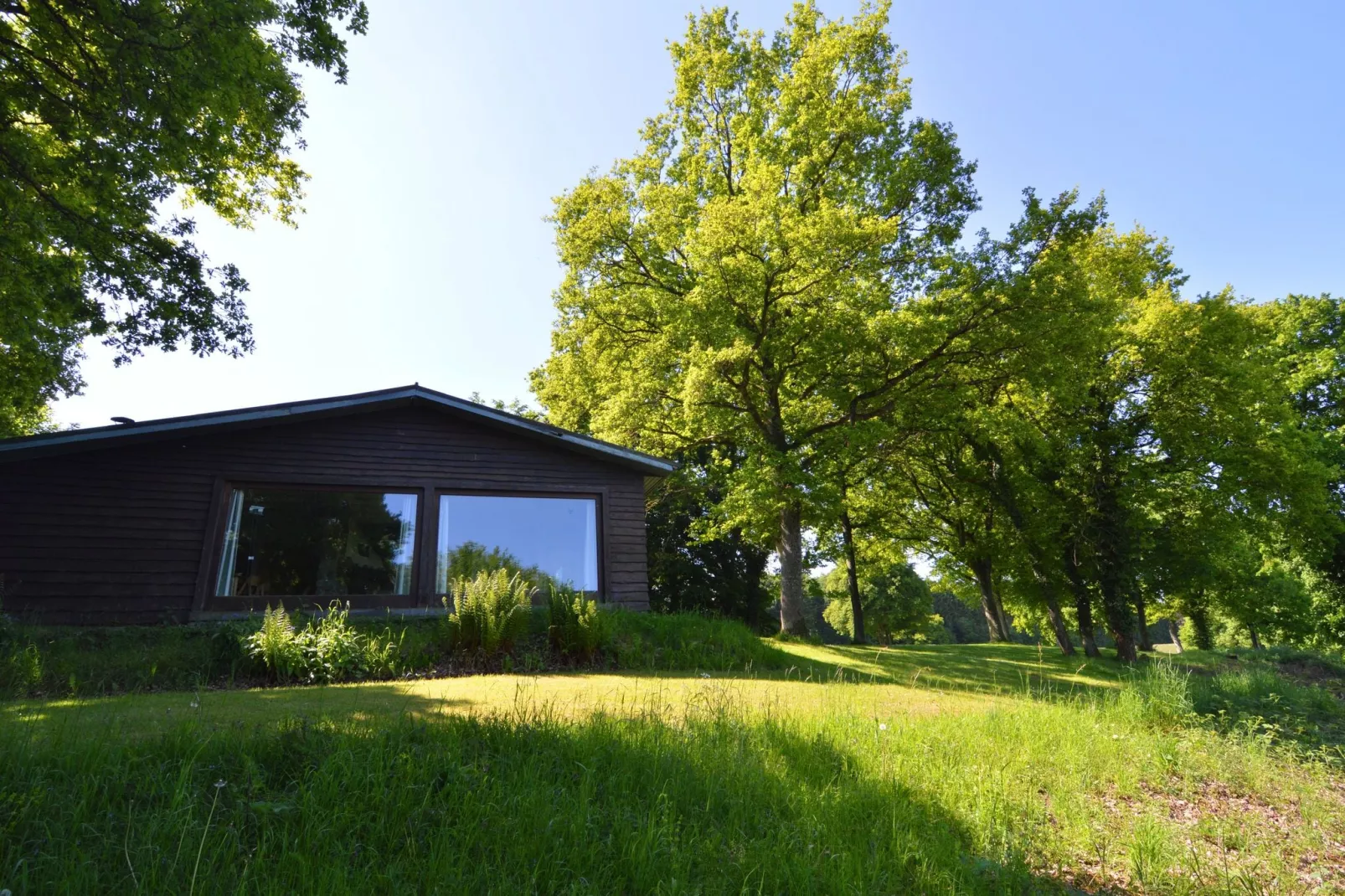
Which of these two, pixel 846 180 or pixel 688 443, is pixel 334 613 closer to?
pixel 688 443

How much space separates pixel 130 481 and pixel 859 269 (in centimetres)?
1527

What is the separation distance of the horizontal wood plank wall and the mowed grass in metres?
5.59

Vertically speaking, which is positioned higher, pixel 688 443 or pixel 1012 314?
pixel 1012 314

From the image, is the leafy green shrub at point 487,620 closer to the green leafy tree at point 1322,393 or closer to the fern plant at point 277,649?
the fern plant at point 277,649

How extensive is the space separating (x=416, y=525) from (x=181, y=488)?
12.8 ft

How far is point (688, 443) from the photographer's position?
19.2m

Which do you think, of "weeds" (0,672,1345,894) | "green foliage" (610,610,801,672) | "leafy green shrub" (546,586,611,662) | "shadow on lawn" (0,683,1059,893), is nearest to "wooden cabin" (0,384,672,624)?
"green foliage" (610,610,801,672)

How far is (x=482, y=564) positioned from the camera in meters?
12.6

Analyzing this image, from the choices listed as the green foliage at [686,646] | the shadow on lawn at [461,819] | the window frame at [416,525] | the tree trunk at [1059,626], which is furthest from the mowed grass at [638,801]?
the tree trunk at [1059,626]

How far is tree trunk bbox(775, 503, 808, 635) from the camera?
17031 millimetres

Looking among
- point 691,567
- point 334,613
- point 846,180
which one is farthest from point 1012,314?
point 334,613

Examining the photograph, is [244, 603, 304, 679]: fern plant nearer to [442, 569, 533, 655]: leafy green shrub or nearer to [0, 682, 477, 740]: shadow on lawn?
[0, 682, 477, 740]: shadow on lawn

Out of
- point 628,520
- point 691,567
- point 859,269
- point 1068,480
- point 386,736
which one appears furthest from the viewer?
point 691,567

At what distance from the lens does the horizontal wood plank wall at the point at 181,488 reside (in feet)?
33.4
